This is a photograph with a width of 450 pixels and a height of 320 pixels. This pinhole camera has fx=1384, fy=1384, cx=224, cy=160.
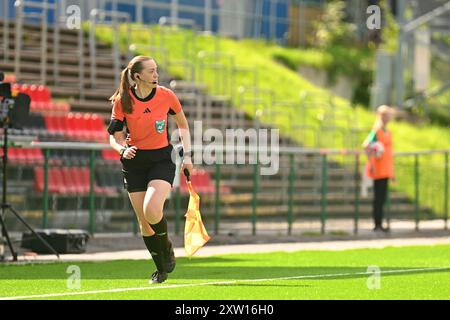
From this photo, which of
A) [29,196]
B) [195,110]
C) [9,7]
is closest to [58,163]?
[29,196]

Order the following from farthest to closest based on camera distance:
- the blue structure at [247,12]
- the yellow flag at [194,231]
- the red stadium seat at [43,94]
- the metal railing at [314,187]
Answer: the blue structure at [247,12] → the red stadium seat at [43,94] → the metal railing at [314,187] → the yellow flag at [194,231]

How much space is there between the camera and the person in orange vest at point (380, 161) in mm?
21750

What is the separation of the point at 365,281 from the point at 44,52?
43.1ft

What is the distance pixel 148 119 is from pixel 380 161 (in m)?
10.3

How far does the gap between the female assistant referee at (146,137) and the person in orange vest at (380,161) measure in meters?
9.92

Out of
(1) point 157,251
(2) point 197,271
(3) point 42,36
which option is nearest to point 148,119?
(1) point 157,251

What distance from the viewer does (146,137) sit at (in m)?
12.1

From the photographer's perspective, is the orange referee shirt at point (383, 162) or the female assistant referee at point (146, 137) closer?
the female assistant referee at point (146, 137)

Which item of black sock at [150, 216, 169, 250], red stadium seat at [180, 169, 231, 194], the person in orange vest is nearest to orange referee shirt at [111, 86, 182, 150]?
black sock at [150, 216, 169, 250]

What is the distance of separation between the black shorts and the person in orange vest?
32.8ft

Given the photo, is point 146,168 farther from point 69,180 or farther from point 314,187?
point 314,187

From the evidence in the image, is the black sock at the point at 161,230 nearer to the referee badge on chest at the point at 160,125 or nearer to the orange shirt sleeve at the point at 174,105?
the referee badge on chest at the point at 160,125

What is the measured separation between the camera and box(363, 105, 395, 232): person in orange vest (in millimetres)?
21750

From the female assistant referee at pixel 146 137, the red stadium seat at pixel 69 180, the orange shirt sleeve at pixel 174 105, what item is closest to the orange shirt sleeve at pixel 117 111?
the female assistant referee at pixel 146 137
